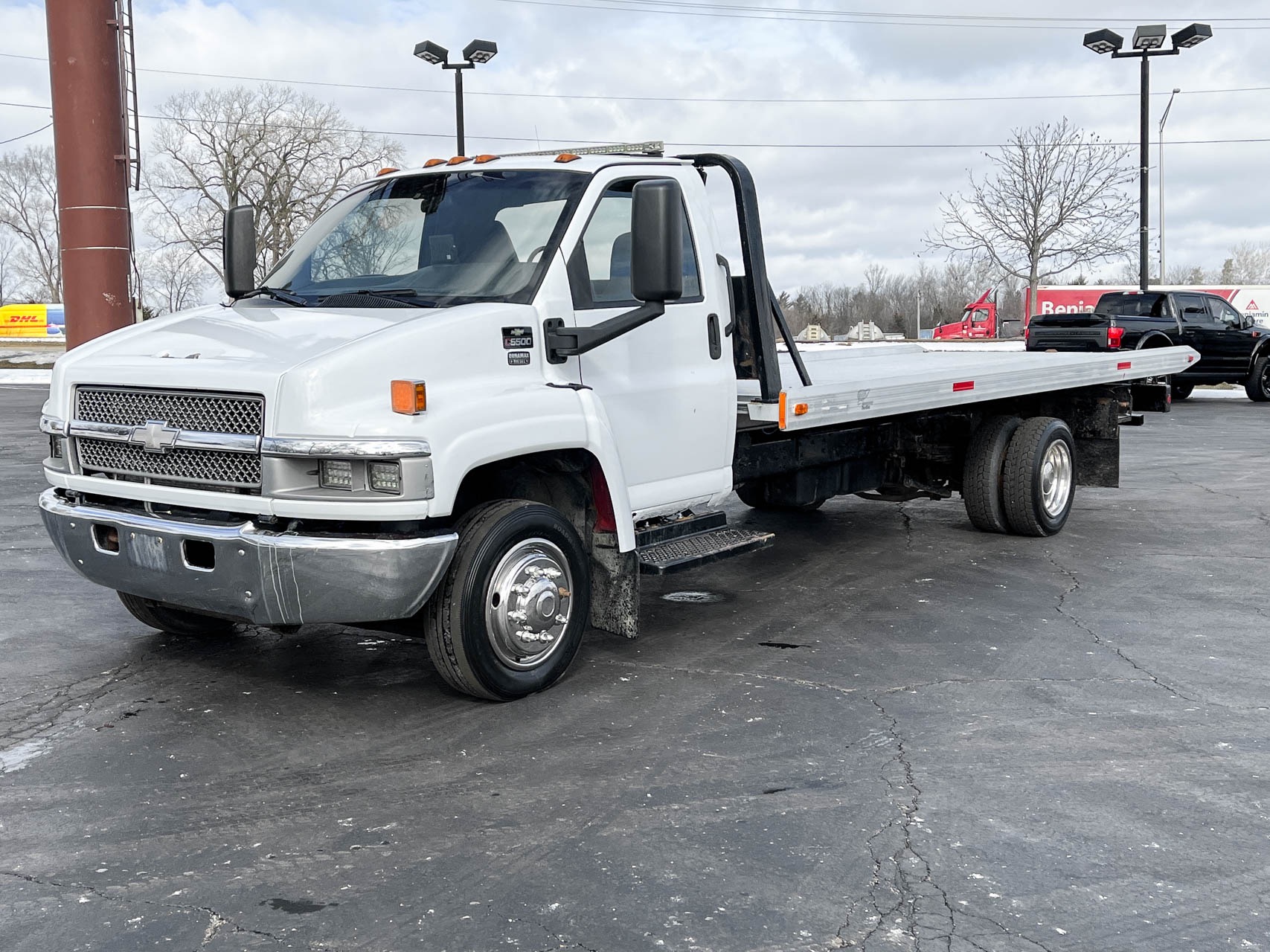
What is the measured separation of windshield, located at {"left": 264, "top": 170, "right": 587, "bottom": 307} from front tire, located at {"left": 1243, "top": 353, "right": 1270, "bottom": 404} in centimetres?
2204

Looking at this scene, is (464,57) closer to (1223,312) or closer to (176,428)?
(1223,312)

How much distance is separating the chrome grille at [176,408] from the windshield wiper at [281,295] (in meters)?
0.92

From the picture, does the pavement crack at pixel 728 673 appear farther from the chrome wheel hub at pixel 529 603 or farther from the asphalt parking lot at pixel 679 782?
the chrome wheel hub at pixel 529 603

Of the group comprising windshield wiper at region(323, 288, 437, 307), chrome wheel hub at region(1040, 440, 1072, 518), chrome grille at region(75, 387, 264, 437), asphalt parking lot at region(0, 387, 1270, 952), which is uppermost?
windshield wiper at region(323, 288, 437, 307)

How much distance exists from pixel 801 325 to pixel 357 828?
6811 centimetres

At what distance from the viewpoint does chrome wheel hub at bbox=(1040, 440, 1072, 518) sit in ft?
31.0

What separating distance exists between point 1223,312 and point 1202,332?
869 mm

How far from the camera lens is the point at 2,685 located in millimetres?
5512

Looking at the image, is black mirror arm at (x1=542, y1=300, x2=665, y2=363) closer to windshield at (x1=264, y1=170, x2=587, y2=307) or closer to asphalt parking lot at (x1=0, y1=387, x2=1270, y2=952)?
→ windshield at (x1=264, y1=170, x2=587, y2=307)

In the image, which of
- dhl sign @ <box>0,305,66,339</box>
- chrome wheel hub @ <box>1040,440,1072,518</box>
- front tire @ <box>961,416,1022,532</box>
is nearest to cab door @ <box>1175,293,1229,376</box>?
chrome wheel hub @ <box>1040,440,1072,518</box>

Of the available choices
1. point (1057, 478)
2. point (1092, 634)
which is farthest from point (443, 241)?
point (1057, 478)

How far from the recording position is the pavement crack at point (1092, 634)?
5.52m

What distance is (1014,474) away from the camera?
9.17 m

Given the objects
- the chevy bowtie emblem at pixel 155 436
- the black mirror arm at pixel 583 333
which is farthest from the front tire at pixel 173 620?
the black mirror arm at pixel 583 333
